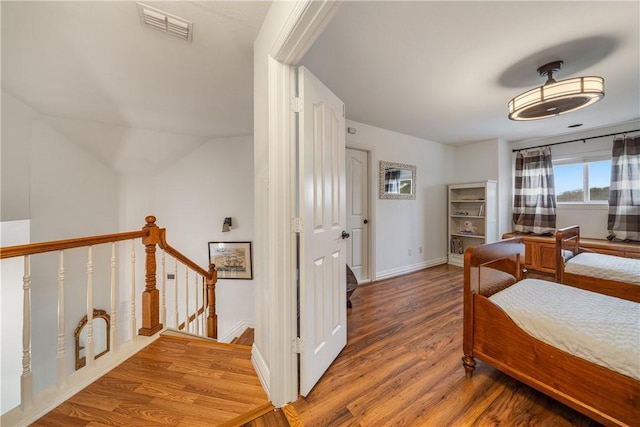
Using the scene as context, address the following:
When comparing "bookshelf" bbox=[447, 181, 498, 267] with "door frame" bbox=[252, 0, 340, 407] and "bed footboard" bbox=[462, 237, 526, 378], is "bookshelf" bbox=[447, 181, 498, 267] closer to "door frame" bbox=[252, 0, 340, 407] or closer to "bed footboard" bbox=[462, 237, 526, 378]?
"bed footboard" bbox=[462, 237, 526, 378]

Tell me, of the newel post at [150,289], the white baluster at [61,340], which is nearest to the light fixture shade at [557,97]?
the newel post at [150,289]

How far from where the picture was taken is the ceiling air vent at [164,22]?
1413 mm

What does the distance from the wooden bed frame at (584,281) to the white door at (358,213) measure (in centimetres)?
206

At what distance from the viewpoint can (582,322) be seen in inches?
49.3

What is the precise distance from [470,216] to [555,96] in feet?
9.05

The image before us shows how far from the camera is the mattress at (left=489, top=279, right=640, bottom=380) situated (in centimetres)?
108

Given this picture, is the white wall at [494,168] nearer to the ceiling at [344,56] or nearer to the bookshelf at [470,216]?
the bookshelf at [470,216]

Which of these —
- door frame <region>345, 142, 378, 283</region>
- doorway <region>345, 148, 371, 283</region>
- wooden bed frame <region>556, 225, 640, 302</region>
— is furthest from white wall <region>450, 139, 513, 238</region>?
doorway <region>345, 148, 371, 283</region>

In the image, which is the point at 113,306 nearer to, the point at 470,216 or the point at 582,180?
the point at 470,216

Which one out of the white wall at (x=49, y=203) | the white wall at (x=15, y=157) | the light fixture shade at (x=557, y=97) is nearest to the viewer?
the light fixture shade at (x=557, y=97)

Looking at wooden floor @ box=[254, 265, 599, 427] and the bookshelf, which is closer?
wooden floor @ box=[254, 265, 599, 427]

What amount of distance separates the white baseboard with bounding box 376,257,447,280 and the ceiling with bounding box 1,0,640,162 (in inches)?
93.3

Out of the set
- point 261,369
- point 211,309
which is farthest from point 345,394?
point 211,309

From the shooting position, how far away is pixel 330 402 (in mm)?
1399
